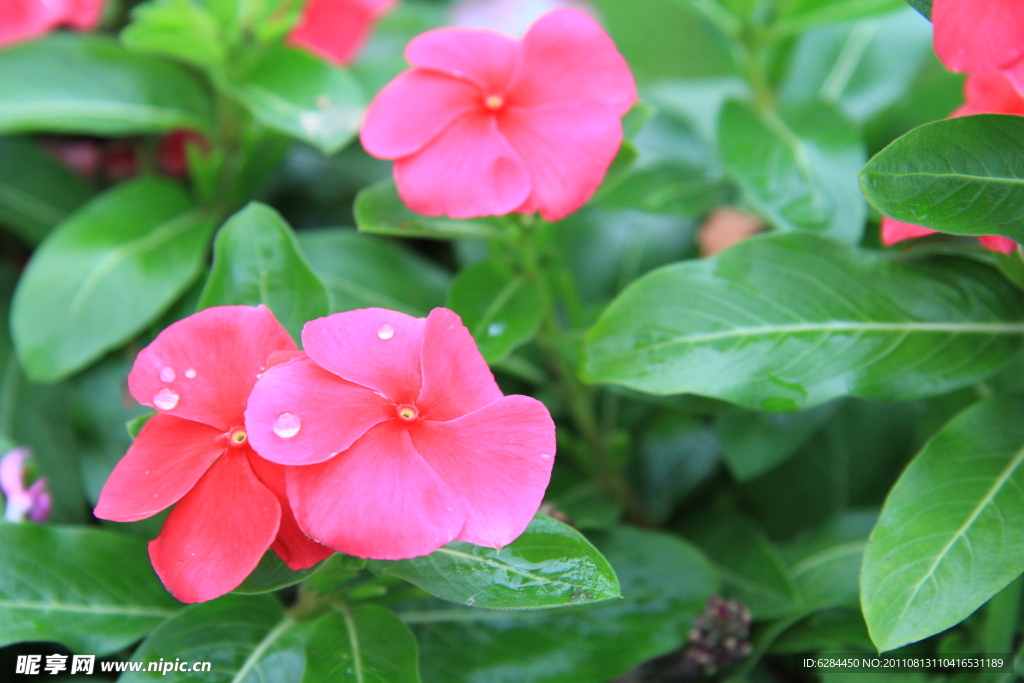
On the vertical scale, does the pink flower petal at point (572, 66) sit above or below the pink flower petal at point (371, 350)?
above

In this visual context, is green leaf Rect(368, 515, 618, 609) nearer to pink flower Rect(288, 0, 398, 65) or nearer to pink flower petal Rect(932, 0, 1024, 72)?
pink flower petal Rect(932, 0, 1024, 72)

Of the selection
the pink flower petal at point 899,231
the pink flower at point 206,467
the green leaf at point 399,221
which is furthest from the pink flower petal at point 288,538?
the pink flower petal at point 899,231

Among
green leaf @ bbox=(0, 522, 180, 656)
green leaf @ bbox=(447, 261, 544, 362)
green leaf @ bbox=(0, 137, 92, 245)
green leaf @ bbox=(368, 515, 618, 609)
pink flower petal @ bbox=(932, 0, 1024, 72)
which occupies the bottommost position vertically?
green leaf @ bbox=(0, 522, 180, 656)

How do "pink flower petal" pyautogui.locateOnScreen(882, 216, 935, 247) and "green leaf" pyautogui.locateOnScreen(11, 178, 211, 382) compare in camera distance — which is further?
"green leaf" pyautogui.locateOnScreen(11, 178, 211, 382)

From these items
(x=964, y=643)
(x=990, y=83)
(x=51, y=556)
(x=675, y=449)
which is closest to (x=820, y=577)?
(x=964, y=643)

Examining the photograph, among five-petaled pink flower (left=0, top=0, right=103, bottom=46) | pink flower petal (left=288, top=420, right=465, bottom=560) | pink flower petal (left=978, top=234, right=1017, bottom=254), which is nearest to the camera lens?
pink flower petal (left=288, top=420, right=465, bottom=560)

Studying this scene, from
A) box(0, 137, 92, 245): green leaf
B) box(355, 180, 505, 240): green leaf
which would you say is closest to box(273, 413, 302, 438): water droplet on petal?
box(355, 180, 505, 240): green leaf

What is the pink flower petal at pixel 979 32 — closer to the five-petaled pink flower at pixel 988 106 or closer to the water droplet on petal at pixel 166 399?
the five-petaled pink flower at pixel 988 106

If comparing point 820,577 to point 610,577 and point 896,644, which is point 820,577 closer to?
point 896,644
